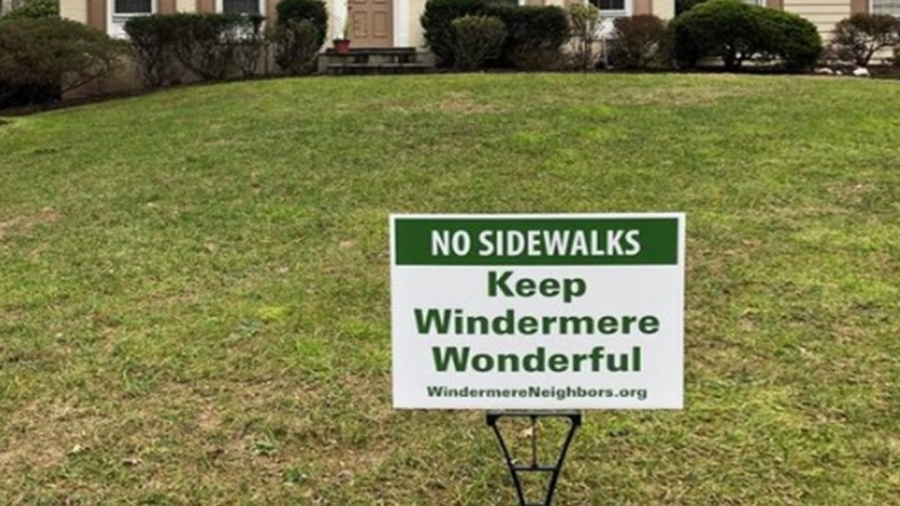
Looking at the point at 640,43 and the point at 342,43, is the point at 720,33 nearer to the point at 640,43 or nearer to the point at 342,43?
the point at 640,43

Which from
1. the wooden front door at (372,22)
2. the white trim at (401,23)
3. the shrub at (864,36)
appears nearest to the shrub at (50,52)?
the wooden front door at (372,22)

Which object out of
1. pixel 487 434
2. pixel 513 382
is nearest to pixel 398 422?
pixel 487 434

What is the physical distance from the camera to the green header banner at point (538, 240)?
9.36 feet

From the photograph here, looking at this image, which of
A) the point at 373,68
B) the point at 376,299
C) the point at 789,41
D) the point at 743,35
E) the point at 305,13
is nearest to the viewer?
the point at 376,299

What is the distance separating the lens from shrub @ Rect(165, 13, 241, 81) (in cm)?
1712

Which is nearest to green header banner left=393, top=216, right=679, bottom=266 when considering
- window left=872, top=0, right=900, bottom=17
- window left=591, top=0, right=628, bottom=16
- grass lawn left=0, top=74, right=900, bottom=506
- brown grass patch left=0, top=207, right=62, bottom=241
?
grass lawn left=0, top=74, right=900, bottom=506

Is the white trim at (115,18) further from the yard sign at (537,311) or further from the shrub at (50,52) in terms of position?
the yard sign at (537,311)

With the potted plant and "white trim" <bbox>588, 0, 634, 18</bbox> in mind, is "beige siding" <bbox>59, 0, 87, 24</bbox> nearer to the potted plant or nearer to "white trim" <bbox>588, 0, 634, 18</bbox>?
the potted plant

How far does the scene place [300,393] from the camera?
4531 millimetres

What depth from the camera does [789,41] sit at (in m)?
16.9

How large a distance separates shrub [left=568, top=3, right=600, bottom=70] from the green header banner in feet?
50.0

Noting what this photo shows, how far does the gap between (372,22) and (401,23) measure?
2.07 feet

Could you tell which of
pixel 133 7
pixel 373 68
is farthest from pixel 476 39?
pixel 133 7

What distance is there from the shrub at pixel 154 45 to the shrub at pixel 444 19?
4483mm
